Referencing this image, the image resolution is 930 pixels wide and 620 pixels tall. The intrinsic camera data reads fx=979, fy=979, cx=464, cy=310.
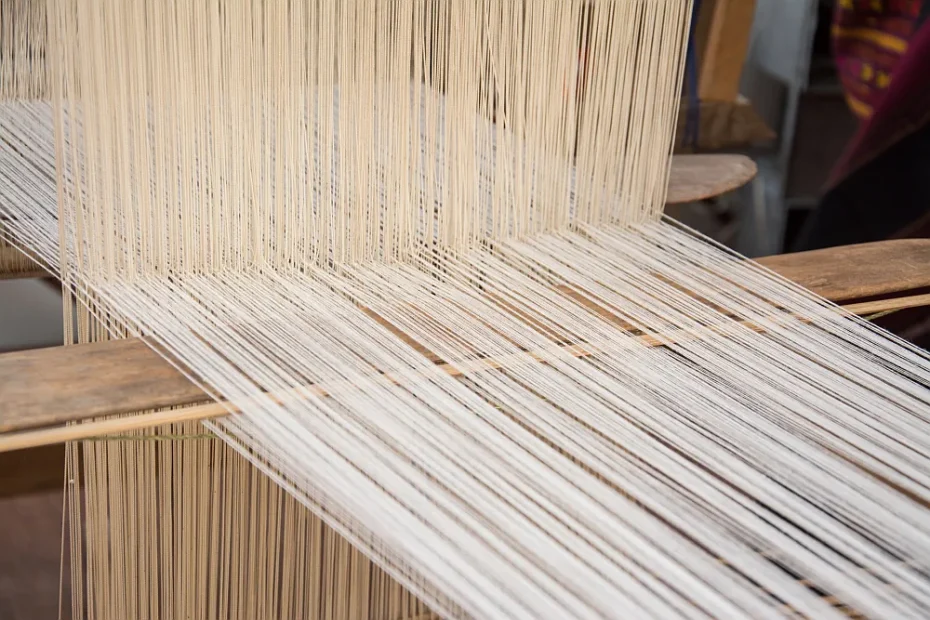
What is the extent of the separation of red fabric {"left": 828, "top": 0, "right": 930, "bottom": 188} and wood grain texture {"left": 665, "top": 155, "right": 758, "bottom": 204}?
53 centimetres

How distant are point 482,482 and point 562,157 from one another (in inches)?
23.2

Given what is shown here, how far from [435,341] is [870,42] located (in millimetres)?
1452

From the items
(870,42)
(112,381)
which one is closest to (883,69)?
(870,42)

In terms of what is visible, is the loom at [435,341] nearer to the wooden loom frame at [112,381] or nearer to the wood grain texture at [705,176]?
the wooden loom frame at [112,381]

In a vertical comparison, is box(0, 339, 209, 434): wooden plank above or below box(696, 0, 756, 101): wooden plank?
below

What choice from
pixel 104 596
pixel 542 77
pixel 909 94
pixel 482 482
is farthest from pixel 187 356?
pixel 909 94

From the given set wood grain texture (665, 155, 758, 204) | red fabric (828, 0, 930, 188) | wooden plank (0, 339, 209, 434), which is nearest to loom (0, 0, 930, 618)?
wooden plank (0, 339, 209, 434)

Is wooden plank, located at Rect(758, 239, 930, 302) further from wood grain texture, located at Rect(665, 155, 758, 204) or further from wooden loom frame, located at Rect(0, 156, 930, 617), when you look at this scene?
wood grain texture, located at Rect(665, 155, 758, 204)

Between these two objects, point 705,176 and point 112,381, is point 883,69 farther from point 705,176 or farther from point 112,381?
point 112,381

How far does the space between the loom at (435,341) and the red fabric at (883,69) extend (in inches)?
31.8

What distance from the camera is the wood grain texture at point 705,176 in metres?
1.48

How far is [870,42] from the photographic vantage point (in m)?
1.97

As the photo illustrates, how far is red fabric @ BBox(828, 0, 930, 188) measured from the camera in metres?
1.89

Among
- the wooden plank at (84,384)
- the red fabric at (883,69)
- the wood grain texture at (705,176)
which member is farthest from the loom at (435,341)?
the red fabric at (883,69)
